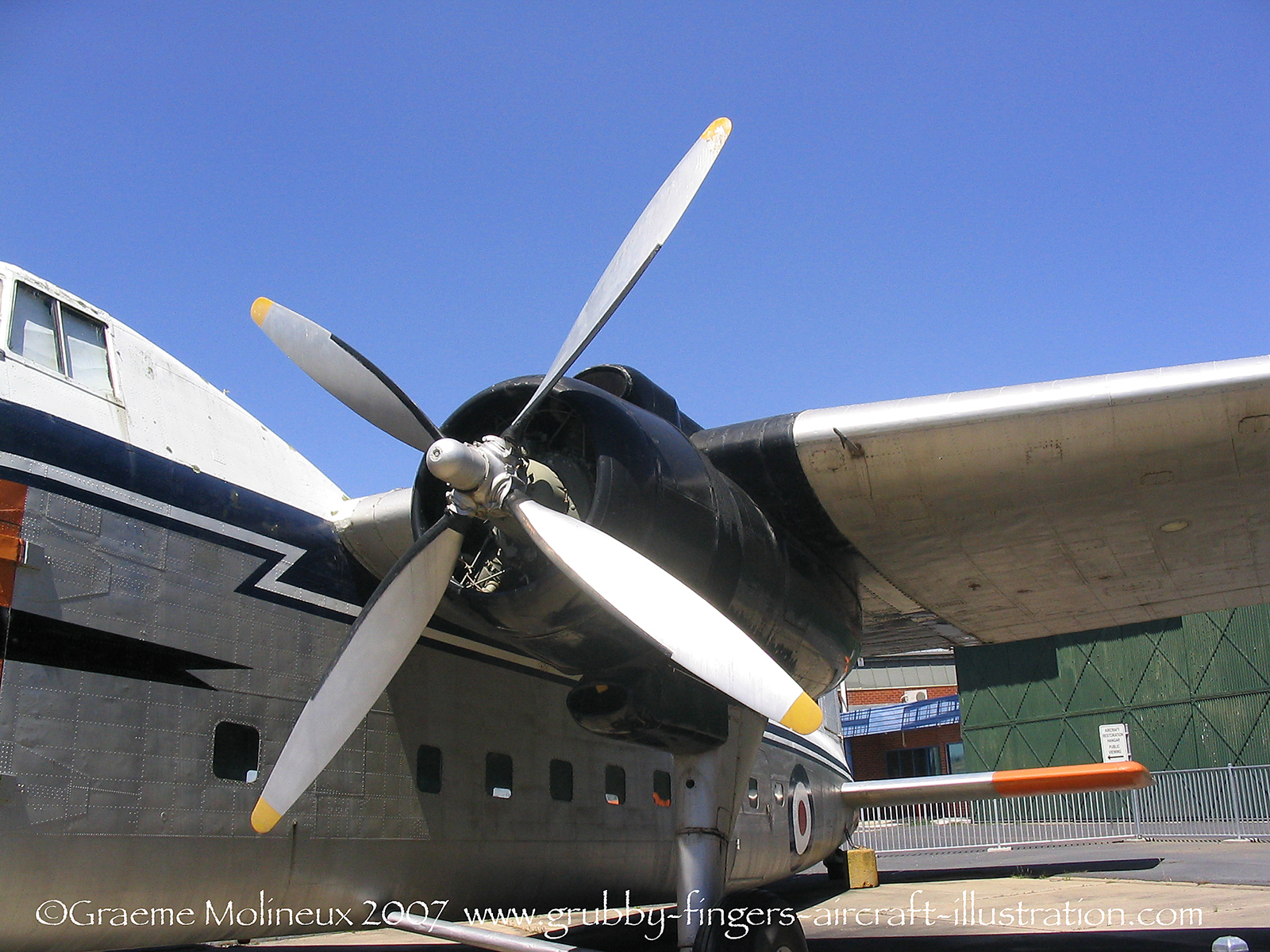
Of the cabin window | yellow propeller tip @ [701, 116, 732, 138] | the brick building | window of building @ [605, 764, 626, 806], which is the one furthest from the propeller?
the brick building

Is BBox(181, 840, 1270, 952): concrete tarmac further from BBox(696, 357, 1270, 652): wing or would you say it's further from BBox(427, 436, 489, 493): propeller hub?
BBox(427, 436, 489, 493): propeller hub

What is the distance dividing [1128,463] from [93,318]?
7.26 m

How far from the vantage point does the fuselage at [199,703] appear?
5703 millimetres

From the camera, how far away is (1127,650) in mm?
33344

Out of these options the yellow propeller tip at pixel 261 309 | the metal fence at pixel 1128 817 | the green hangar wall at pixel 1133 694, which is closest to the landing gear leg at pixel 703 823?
the yellow propeller tip at pixel 261 309

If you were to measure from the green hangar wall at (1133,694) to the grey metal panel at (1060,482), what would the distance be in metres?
23.3

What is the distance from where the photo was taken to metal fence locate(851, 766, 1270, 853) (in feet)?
80.1

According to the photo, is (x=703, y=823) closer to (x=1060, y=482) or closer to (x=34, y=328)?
(x=1060, y=482)

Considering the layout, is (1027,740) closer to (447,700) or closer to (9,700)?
(447,700)

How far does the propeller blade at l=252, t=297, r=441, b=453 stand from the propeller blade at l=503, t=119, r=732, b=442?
716mm

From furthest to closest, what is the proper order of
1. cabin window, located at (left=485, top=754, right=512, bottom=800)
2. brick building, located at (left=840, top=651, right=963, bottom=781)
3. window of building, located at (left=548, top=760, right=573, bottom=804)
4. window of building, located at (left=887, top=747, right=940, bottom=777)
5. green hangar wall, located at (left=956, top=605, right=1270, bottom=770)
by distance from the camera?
window of building, located at (left=887, top=747, right=940, bottom=777) < brick building, located at (left=840, top=651, right=963, bottom=781) < green hangar wall, located at (left=956, top=605, right=1270, bottom=770) < window of building, located at (left=548, top=760, right=573, bottom=804) < cabin window, located at (left=485, top=754, right=512, bottom=800)

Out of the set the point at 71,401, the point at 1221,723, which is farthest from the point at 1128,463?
the point at 1221,723

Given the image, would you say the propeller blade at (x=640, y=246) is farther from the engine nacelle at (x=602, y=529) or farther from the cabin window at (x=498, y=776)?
the cabin window at (x=498, y=776)

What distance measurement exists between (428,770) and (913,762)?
50534 mm
